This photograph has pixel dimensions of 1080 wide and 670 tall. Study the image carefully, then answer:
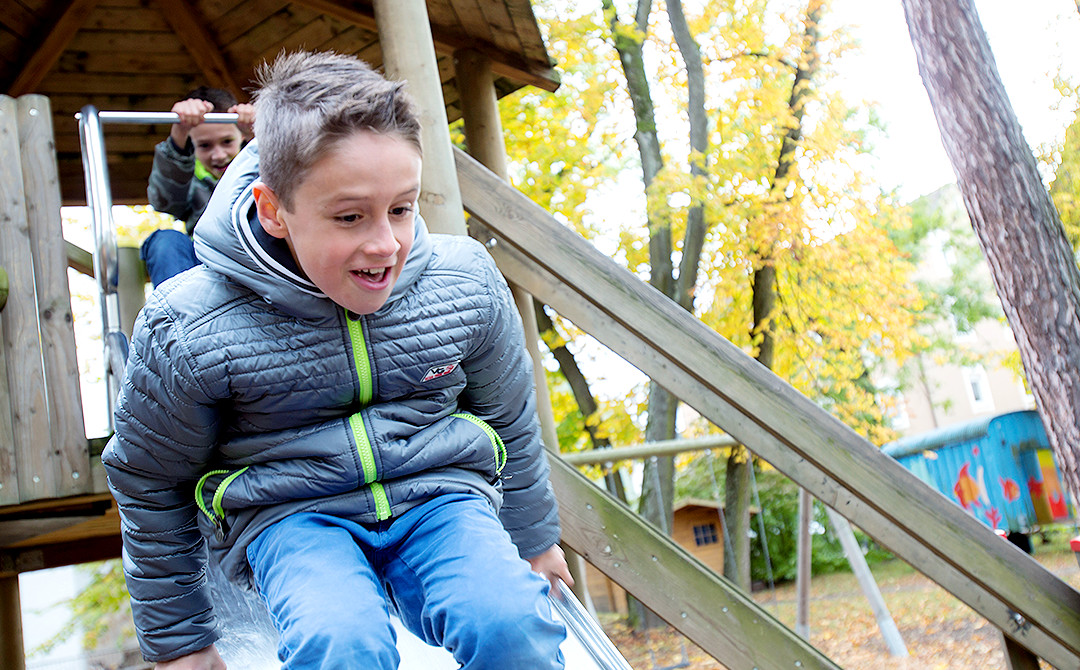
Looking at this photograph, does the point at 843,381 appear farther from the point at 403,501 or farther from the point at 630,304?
the point at 403,501

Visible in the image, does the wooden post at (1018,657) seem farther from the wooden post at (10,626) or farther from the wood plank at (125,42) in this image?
the wood plank at (125,42)

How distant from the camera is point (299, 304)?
5.56 ft

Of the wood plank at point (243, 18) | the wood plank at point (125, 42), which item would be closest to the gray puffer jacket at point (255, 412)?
the wood plank at point (243, 18)

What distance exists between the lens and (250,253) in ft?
5.52

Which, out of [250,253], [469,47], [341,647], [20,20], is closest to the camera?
[341,647]

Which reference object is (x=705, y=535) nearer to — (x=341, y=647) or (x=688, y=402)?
(x=688, y=402)

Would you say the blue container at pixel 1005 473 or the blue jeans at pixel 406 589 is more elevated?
the blue jeans at pixel 406 589

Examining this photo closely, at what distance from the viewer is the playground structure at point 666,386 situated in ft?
9.50

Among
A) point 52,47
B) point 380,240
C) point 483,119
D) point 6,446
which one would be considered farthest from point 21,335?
point 52,47

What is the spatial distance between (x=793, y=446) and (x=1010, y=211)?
3800 millimetres

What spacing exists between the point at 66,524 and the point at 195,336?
2656mm

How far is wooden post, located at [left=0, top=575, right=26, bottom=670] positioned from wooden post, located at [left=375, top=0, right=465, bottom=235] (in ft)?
13.6

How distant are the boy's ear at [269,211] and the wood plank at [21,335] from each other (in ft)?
5.40

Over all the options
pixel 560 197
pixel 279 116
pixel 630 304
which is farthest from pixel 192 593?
pixel 560 197
